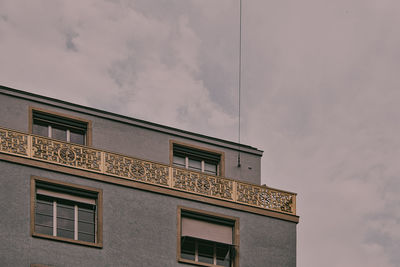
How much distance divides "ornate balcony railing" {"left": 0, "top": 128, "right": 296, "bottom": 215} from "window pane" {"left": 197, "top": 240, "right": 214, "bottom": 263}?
1682mm

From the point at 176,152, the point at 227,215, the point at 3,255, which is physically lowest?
the point at 3,255

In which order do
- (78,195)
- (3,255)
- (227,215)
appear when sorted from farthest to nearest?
(227,215) < (78,195) < (3,255)

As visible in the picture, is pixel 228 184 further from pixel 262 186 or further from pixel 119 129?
pixel 119 129

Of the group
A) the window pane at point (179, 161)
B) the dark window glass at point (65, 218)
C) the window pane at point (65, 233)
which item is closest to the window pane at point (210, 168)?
the window pane at point (179, 161)

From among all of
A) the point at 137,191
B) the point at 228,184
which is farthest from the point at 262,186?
the point at 137,191

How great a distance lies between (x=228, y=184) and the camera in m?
36.3

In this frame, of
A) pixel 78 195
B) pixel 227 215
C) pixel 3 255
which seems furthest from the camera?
pixel 227 215

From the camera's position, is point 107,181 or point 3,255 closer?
point 3,255

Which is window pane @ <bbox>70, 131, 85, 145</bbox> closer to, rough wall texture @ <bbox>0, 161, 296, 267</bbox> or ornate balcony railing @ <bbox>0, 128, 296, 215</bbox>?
ornate balcony railing @ <bbox>0, 128, 296, 215</bbox>

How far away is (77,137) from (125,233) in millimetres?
4193

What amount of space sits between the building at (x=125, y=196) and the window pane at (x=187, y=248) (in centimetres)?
5

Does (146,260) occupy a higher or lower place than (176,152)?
lower

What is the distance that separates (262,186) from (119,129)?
551cm

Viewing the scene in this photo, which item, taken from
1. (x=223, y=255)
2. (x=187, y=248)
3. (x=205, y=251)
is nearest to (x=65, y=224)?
(x=187, y=248)
